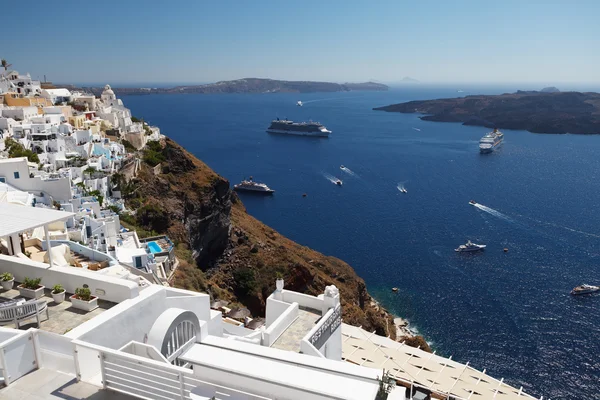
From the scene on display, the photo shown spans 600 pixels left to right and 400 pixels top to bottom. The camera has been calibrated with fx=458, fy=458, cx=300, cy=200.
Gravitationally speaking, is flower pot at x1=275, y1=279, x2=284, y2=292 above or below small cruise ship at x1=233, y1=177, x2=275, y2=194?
above

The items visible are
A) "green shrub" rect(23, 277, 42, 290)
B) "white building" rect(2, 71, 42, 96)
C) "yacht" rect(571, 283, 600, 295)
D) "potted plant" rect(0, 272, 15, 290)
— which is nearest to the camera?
"green shrub" rect(23, 277, 42, 290)

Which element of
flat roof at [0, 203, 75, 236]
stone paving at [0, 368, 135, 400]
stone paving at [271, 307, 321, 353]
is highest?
flat roof at [0, 203, 75, 236]

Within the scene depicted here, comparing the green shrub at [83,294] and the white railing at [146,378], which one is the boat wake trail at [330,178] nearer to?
the green shrub at [83,294]

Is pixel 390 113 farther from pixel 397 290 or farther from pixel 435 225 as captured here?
pixel 397 290

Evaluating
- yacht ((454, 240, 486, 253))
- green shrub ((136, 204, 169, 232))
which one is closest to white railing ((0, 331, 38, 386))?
green shrub ((136, 204, 169, 232))

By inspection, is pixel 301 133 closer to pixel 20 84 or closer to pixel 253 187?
pixel 253 187

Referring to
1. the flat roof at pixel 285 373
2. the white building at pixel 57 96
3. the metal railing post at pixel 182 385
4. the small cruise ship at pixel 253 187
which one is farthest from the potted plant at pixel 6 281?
the small cruise ship at pixel 253 187

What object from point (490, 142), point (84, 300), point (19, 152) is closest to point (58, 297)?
point (84, 300)

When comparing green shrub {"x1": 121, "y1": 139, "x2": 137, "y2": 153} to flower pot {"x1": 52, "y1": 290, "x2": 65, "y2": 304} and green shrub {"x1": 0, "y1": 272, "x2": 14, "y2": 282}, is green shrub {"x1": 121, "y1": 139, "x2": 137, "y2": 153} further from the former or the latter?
flower pot {"x1": 52, "y1": 290, "x2": 65, "y2": 304}
